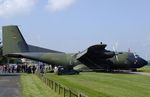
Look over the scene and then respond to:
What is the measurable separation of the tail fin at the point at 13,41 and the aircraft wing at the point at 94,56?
9395mm

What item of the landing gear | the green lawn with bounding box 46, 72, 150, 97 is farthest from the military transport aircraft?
the green lawn with bounding box 46, 72, 150, 97

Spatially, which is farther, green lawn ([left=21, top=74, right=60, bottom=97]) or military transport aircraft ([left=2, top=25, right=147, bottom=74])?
military transport aircraft ([left=2, top=25, right=147, bottom=74])

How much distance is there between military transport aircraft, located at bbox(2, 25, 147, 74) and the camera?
6247cm

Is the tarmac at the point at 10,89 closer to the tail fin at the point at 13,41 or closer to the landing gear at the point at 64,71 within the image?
the landing gear at the point at 64,71

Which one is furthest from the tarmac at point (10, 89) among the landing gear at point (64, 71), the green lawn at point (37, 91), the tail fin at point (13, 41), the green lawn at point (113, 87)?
the tail fin at point (13, 41)

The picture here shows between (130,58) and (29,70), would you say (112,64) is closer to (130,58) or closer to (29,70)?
(130,58)

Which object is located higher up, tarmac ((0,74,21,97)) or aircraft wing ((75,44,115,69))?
aircraft wing ((75,44,115,69))

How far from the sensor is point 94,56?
63.2m

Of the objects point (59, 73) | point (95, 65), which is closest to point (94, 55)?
point (95, 65)

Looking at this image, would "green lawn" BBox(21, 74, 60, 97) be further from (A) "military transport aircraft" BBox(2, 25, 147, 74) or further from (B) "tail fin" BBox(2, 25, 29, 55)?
(B) "tail fin" BBox(2, 25, 29, 55)

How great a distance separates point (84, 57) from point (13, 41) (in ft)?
39.2

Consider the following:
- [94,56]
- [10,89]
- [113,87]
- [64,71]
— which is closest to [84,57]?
[94,56]

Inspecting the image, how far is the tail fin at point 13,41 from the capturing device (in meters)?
64.9

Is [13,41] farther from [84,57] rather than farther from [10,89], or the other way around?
[10,89]
